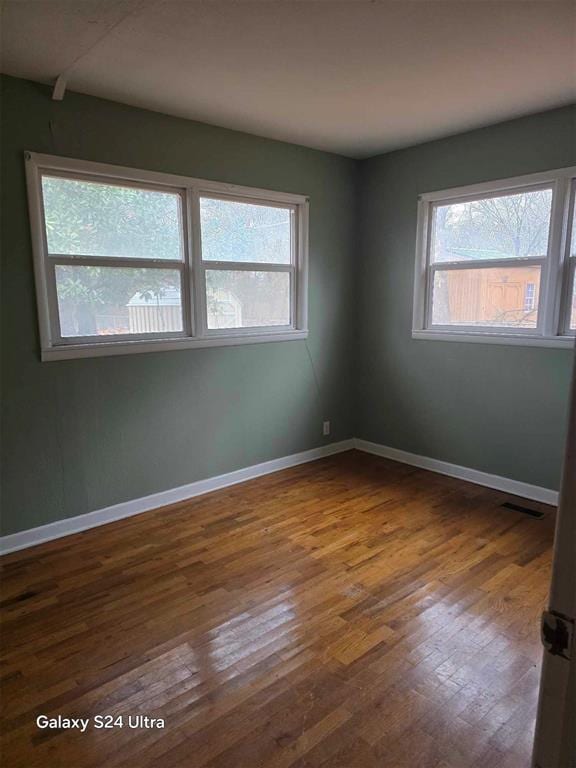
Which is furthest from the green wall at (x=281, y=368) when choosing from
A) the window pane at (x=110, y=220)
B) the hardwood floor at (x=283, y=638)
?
the hardwood floor at (x=283, y=638)

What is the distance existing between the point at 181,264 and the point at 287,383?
1.34 m

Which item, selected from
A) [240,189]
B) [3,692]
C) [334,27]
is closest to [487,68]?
[334,27]

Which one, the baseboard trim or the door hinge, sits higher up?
the door hinge

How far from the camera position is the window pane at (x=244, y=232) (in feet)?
11.7

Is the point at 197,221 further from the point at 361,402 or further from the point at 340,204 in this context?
the point at 361,402

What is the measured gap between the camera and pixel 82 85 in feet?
8.98

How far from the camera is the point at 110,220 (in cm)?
309

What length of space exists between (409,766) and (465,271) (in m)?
3.24

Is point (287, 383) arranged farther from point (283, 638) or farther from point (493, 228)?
point (283, 638)

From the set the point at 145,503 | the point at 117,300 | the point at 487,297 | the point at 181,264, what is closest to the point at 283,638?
the point at 145,503

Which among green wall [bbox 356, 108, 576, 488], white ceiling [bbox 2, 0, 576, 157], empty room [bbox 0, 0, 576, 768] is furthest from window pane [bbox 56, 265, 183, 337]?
green wall [bbox 356, 108, 576, 488]

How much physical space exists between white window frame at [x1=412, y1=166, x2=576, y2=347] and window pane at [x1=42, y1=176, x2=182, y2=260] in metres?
2.03

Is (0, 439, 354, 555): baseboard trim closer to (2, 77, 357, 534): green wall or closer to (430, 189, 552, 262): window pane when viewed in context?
(2, 77, 357, 534): green wall

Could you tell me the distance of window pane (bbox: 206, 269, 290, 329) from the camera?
12.0 ft
